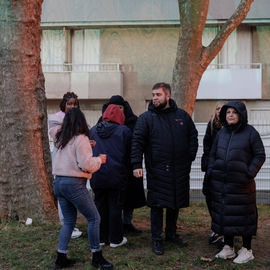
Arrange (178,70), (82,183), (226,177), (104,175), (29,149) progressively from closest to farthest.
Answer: (82,183) → (226,177) → (104,175) → (29,149) → (178,70)

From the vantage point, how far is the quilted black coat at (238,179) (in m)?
4.36

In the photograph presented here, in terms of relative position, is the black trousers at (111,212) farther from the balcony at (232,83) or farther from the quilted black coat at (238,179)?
the balcony at (232,83)

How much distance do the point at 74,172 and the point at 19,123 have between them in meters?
2.13

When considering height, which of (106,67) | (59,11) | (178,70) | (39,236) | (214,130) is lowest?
(39,236)

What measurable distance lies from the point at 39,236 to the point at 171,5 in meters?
14.0

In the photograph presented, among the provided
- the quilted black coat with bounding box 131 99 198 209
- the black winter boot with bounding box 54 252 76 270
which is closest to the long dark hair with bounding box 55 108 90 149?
the quilted black coat with bounding box 131 99 198 209

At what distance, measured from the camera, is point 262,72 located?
17375 millimetres

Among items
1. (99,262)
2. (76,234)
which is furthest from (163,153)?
(76,234)

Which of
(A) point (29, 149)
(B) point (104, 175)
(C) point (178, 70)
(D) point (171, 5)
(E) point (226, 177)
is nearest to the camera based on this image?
(E) point (226, 177)

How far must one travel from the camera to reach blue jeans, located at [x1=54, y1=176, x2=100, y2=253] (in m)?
4.06

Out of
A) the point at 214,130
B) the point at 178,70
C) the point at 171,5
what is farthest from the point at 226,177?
the point at 171,5

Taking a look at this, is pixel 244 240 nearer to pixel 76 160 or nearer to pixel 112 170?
pixel 112 170

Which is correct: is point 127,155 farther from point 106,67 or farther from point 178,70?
point 106,67

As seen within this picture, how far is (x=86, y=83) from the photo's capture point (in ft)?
57.0
